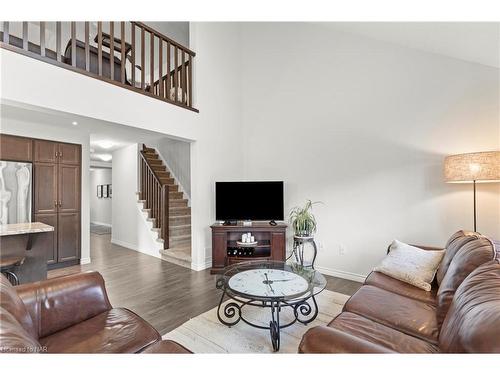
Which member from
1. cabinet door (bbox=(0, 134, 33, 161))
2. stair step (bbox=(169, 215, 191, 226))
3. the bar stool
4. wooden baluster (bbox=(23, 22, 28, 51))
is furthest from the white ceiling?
cabinet door (bbox=(0, 134, 33, 161))

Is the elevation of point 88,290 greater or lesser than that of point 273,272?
greater

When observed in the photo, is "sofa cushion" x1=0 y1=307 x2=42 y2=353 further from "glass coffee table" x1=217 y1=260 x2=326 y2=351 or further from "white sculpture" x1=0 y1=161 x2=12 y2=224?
"white sculpture" x1=0 y1=161 x2=12 y2=224

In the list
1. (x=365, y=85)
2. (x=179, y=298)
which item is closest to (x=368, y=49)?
(x=365, y=85)

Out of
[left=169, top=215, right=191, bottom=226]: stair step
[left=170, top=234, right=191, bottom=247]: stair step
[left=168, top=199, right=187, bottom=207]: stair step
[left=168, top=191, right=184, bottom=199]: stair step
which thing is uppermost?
[left=168, top=191, right=184, bottom=199]: stair step

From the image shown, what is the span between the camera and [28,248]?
2656 millimetres

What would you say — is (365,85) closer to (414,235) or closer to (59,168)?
(414,235)

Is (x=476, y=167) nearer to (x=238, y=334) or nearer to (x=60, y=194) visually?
(x=238, y=334)

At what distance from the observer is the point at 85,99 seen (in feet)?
8.15

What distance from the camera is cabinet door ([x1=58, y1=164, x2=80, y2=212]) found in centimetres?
387

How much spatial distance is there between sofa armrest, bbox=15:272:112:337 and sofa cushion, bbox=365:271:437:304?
2.02 m

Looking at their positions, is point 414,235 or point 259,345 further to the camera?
point 414,235

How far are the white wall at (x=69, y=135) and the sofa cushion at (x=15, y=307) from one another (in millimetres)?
3224

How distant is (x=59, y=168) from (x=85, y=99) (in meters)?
1.98

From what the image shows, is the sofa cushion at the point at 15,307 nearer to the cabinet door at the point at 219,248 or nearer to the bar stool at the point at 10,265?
the bar stool at the point at 10,265
